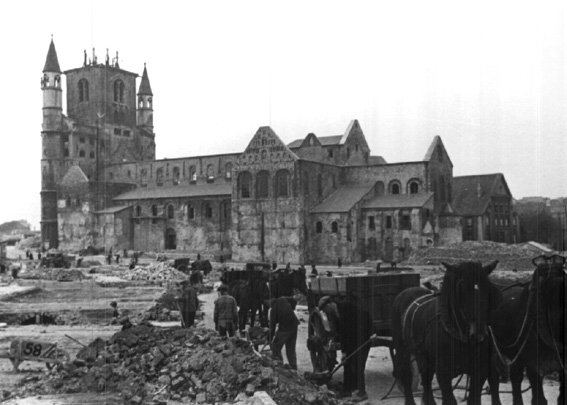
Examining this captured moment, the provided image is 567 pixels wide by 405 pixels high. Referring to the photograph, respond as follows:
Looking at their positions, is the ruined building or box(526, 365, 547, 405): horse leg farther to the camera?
the ruined building

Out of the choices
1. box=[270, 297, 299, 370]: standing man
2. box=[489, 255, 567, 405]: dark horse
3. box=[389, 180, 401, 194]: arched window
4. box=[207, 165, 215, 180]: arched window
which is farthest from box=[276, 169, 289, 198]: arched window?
box=[489, 255, 567, 405]: dark horse

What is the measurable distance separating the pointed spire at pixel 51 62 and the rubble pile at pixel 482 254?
54130 millimetres

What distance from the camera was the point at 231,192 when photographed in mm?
61188

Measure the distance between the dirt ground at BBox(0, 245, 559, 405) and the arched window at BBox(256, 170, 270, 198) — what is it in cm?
1496

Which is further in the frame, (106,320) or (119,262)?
(119,262)

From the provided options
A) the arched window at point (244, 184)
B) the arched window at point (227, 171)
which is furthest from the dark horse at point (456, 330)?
the arched window at point (227, 171)

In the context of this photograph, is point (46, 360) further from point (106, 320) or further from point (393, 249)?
point (393, 249)

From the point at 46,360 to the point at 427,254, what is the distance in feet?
115

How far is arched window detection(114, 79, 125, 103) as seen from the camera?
83875mm

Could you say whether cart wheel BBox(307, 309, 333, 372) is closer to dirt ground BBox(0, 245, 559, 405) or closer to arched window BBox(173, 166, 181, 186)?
dirt ground BBox(0, 245, 559, 405)

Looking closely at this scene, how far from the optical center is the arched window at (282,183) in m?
53.6

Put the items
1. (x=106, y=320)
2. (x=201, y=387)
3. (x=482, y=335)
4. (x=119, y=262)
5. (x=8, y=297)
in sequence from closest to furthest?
1. (x=482, y=335)
2. (x=201, y=387)
3. (x=106, y=320)
4. (x=8, y=297)
5. (x=119, y=262)

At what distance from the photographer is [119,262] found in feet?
178

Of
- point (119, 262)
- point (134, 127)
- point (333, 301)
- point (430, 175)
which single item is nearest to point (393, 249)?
point (430, 175)
